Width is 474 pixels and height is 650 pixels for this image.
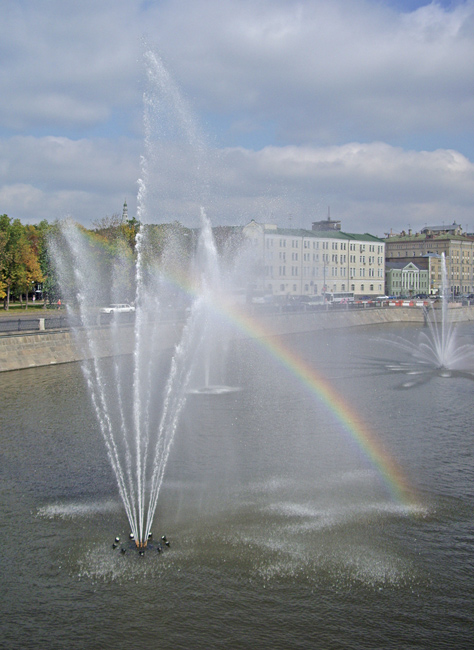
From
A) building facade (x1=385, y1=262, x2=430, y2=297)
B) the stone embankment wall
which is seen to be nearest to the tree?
the stone embankment wall

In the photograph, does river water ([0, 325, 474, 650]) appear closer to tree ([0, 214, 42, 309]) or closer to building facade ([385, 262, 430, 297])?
tree ([0, 214, 42, 309])

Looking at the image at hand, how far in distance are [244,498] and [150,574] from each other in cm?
431

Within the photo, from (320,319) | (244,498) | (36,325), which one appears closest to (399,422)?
(244,498)

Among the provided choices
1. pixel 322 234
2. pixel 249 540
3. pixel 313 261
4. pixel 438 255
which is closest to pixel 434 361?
pixel 249 540

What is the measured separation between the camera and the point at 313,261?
98.7 metres

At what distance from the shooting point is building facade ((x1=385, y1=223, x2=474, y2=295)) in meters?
170

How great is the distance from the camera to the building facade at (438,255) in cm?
17050

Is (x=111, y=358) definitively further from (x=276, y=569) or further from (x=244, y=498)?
(x=276, y=569)

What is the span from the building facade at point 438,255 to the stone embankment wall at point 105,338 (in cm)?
9924

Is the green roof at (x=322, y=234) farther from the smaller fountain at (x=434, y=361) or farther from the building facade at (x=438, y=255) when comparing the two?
the building facade at (x=438, y=255)

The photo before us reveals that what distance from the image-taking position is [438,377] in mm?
37406

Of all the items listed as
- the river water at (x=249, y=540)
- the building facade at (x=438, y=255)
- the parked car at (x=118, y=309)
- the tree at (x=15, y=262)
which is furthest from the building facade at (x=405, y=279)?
the river water at (x=249, y=540)

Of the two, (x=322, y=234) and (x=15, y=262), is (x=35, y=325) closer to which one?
(x=15, y=262)

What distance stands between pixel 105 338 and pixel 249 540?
105 ft
